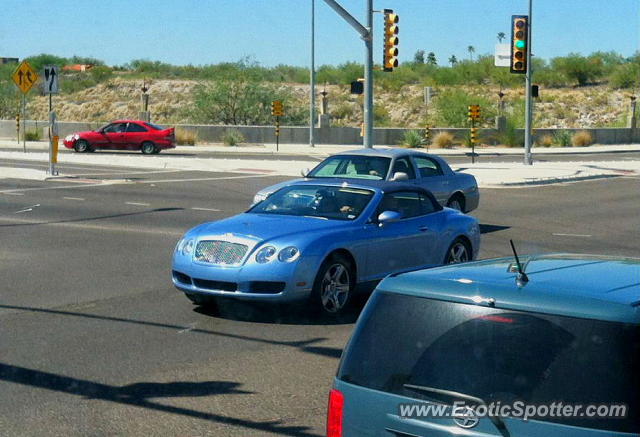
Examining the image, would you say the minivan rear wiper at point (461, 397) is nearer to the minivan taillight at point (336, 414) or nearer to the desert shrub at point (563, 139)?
the minivan taillight at point (336, 414)

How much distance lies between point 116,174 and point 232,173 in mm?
3705

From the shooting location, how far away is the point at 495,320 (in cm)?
404

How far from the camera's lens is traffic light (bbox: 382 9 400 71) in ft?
101

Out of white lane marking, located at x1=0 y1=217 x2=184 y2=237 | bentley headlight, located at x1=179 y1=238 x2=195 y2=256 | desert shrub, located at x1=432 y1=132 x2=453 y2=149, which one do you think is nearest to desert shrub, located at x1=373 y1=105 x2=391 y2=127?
desert shrub, located at x1=432 y1=132 x2=453 y2=149

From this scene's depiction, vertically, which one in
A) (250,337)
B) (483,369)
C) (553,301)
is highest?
(553,301)

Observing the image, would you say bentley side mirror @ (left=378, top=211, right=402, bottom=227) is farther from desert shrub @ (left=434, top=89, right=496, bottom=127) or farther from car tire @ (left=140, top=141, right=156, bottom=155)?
desert shrub @ (left=434, top=89, right=496, bottom=127)

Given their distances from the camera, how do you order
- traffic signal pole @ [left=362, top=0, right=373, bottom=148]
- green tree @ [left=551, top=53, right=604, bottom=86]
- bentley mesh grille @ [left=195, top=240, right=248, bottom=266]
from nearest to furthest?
bentley mesh grille @ [left=195, top=240, right=248, bottom=266]
traffic signal pole @ [left=362, top=0, right=373, bottom=148]
green tree @ [left=551, top=53, right=604, bottom=86]

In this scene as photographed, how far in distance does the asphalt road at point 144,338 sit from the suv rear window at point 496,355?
2740 mm

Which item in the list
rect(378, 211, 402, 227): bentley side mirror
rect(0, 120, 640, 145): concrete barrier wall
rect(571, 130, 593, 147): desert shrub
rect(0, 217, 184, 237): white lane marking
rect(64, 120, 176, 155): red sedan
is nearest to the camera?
rect(378, 211, 402, 227): bentley side mirror

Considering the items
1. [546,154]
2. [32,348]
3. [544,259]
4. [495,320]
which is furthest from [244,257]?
[546,154]

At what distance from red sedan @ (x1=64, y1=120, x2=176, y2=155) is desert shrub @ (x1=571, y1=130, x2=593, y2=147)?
85.9 ft

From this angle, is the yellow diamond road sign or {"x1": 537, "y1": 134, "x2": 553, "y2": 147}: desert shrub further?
{"x1": 537, "y1": 134, "x2": 553, "y2": 147}: desert shrub

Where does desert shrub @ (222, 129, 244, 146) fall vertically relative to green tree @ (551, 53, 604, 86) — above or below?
below

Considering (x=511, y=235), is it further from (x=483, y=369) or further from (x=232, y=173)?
(x=232, y=173)
